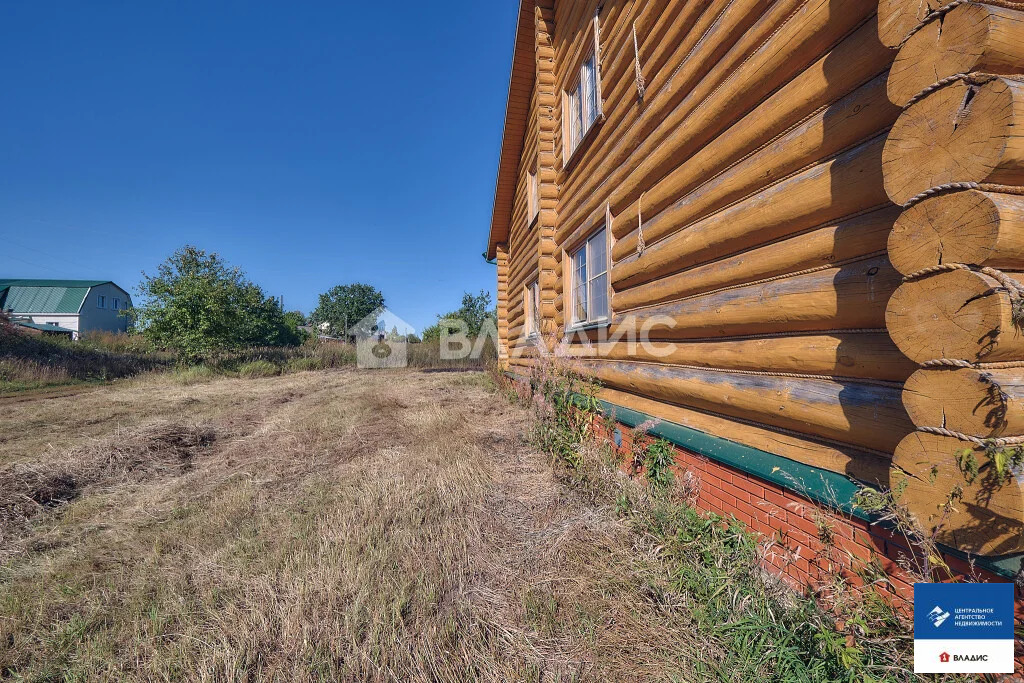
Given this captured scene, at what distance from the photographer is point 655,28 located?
3664 mm

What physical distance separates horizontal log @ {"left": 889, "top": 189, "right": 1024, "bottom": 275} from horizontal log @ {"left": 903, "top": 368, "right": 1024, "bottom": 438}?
38 centimetres

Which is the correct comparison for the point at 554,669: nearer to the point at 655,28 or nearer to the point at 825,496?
the point at 825,496

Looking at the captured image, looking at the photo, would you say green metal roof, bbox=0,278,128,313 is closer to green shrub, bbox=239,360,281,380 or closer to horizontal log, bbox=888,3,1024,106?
green shrub, bbox=239,360,281,380

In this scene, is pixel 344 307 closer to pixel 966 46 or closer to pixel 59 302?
pixel 59 302

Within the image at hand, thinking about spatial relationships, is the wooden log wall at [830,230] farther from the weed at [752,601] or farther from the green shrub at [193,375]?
the green shrub at [193,375]

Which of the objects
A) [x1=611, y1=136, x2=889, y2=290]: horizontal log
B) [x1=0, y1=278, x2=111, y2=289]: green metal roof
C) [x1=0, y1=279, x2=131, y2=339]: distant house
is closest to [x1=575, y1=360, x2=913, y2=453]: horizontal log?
[x1=611, y1=136, x2=889, y2=290]: horizontal log

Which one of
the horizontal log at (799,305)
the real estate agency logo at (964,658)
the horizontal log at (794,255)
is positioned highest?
the horizontal log at (794,255)

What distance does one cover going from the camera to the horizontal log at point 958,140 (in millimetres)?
1238

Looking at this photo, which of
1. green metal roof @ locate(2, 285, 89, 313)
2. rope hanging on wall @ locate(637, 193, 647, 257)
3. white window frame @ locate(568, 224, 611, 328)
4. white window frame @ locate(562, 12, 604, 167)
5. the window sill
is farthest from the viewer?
green metal roof @ locate(2, 285, 89, 313)

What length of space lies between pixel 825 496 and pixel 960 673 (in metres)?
0.68

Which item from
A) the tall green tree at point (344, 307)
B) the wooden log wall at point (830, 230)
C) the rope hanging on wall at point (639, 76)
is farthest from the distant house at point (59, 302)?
the wooden log wall at point (830, 230)

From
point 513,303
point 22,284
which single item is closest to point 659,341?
point 513,303

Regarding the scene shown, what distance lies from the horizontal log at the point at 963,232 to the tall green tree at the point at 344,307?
67.8 meters

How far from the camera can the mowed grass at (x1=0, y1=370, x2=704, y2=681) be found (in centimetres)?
180
